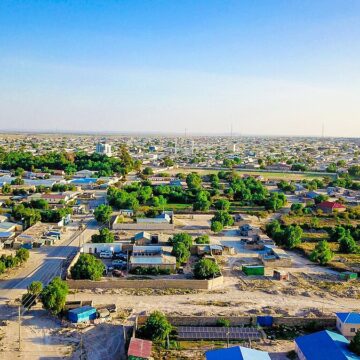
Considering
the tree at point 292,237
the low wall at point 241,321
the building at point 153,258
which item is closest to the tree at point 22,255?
the building at point 153,258

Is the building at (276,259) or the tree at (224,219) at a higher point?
the tree at (224,219)

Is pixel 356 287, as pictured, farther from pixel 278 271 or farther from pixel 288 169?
pixel 288 169

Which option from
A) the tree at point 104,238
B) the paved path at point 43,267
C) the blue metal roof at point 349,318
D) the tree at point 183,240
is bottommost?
the paved path at point 43,267

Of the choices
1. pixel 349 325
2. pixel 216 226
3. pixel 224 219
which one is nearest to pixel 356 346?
pixel 349 325

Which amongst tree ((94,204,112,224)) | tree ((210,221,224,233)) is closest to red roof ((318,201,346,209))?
tree ((210,221,224,233))

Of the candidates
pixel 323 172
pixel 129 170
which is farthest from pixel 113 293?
pixel 323 172

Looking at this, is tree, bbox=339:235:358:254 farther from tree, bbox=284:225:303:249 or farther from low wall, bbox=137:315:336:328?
low wall, bbox=137:315:336:328

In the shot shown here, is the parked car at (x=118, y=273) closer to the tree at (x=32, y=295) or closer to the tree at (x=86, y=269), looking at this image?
the tree at (x=86, y=269)
